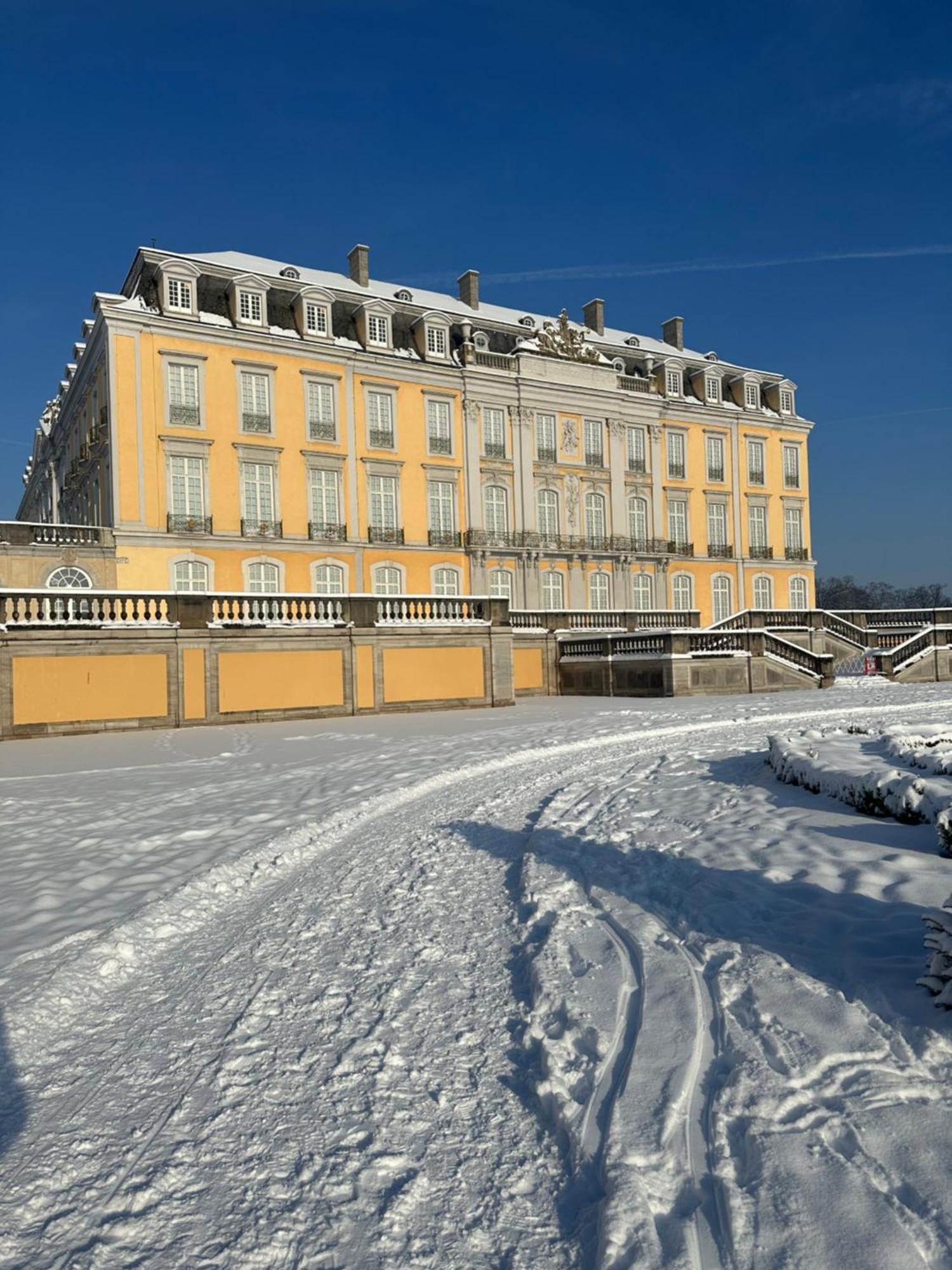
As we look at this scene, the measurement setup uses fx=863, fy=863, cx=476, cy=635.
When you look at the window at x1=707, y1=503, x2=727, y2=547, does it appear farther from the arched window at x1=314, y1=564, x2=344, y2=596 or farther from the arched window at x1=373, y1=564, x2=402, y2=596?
the arched window at x1=314, y1=564, x2=344, y2=596

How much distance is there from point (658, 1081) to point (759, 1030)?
58 cm

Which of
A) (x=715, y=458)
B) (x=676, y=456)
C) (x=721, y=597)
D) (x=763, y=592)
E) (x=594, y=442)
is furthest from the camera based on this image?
(x=763, y=592)

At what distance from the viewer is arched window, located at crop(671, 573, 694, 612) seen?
41.9 meters

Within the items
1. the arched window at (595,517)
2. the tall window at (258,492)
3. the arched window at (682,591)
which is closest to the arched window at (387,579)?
the tall window at (258,492)

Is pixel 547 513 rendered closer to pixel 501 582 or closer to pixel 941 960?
pixel 501 582

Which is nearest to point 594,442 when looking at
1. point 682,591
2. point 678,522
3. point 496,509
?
point 678,522

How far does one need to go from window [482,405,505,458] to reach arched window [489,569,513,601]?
5066 mm

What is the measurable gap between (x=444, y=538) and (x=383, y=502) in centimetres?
300

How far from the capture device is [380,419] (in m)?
35.2

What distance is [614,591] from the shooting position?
39906 mm

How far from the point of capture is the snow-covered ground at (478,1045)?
2521 mm

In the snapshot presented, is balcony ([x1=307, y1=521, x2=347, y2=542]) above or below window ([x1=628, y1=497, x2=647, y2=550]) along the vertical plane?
below

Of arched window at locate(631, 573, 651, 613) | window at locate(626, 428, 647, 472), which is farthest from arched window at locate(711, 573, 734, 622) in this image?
Result: window at locate(626, 428, 647, 472)

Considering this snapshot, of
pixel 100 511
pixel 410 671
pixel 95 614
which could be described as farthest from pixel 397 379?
pixel 95 614
